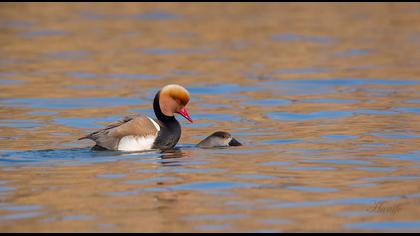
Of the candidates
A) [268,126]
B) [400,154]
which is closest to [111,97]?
Answer: [268,126]

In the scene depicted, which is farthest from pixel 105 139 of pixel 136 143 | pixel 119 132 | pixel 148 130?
pixel 148 130

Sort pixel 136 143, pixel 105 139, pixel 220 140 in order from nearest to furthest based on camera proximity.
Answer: pixel 105 139, pixel 136 143, pixel 220 140

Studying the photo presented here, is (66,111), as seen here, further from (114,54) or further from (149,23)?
(149,23)

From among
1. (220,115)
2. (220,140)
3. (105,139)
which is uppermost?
(105,139)

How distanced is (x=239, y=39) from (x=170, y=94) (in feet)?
45.2

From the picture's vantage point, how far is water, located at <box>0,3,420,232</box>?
8.84m

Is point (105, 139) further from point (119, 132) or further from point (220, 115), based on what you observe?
point (220, 115)

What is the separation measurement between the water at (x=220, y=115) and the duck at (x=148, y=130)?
8.1 inches

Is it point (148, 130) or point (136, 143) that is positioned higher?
point (148, 130)

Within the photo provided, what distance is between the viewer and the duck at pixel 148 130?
→ 11.8 metres

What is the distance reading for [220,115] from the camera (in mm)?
15789

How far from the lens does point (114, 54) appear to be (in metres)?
23.7

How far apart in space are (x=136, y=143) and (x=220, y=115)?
400 cm

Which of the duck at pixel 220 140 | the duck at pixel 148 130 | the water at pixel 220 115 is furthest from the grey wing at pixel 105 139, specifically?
the duck at pixel 220 140
